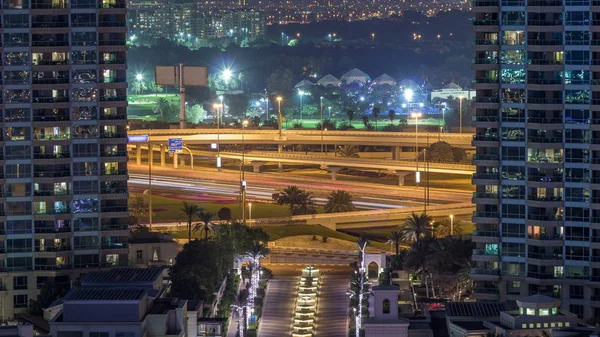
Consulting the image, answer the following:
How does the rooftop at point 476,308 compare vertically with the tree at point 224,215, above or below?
below

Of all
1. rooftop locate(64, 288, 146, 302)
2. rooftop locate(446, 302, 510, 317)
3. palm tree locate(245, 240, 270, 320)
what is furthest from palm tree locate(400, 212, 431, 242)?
rooftop locate(64, 288, 146, 302)

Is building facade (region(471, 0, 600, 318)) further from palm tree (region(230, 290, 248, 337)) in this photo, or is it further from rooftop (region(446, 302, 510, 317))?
palm tree (region(230, 290, 248, 337))

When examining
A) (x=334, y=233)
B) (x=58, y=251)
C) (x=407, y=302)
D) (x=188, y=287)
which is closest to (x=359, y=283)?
(x=407, y=302)

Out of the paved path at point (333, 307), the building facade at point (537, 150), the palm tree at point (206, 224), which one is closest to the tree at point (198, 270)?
the paved path at point (333, 307)

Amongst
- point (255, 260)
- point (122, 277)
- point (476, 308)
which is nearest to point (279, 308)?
point (255, 260)

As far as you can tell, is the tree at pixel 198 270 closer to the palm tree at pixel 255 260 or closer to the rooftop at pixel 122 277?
the palm tree at pixel 255 260

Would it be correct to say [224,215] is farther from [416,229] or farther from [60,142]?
[60,142]

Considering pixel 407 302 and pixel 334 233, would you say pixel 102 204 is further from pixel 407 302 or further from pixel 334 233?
pixel 334 233
